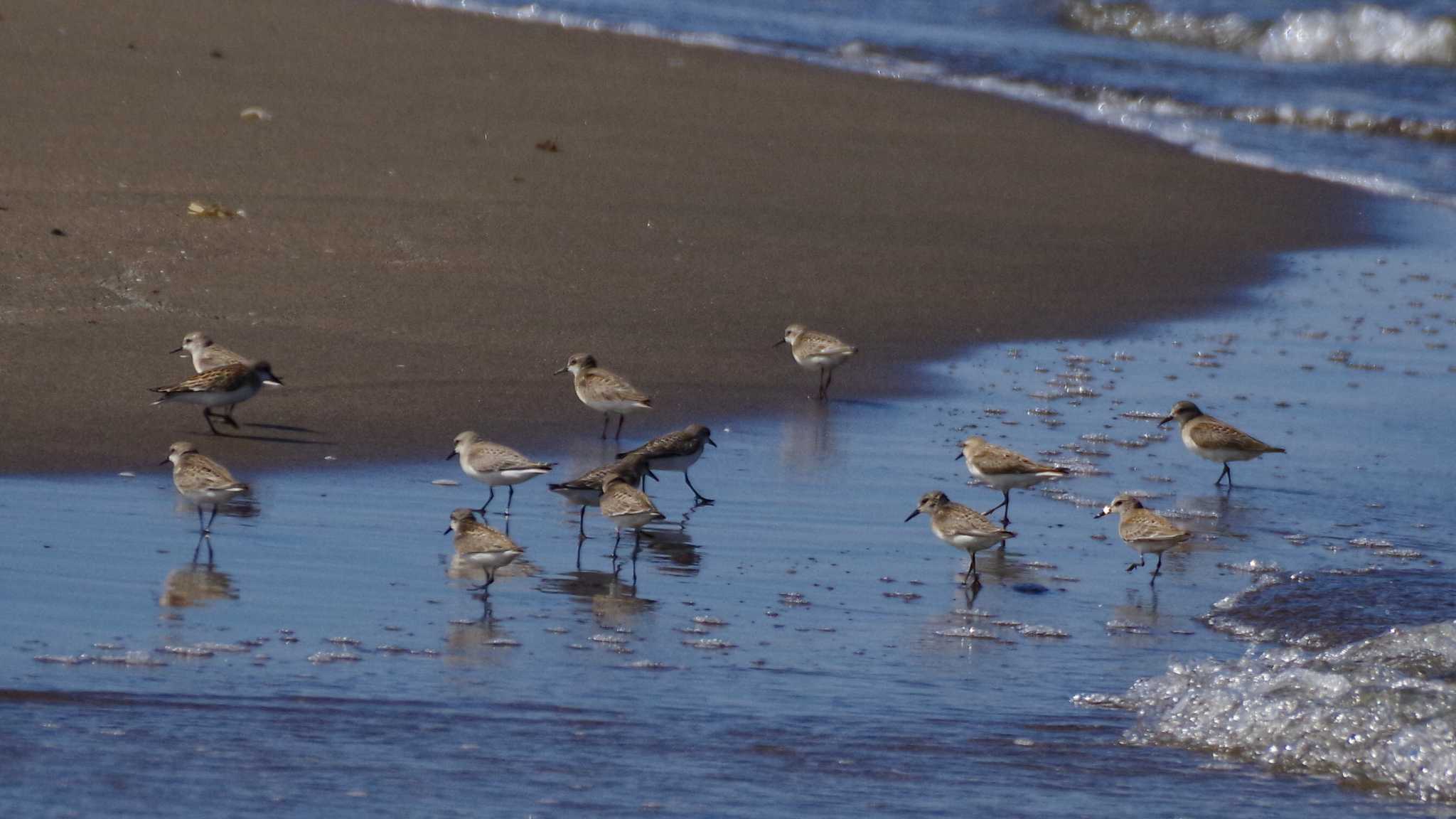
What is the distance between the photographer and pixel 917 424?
397 inches

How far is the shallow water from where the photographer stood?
218 inches

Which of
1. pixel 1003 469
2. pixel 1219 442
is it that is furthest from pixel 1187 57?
pixel 1003 469

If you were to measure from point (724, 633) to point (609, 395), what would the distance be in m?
2.80

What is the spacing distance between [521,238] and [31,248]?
9.91 feet

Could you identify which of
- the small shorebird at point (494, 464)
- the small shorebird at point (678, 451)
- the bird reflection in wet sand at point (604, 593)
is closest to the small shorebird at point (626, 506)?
the bird reflection in wet sand at point (604, 593)

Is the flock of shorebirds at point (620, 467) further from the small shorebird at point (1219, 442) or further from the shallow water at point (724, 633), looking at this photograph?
the shallow water at point (724, 633)

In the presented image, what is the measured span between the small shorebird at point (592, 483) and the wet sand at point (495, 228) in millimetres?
1088

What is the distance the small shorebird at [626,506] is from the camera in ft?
25.3

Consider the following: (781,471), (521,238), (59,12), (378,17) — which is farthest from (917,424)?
(378,17)

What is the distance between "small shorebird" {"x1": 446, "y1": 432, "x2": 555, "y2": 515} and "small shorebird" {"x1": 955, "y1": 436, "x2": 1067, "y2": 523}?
74.1 inches

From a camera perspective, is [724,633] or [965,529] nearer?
[724,633]

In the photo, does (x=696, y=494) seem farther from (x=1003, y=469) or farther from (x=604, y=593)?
(x=604, y=593)

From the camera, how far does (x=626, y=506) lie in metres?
7.73

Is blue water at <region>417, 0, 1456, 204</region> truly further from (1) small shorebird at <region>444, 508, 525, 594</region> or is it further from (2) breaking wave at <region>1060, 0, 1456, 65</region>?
(1) small shorebird at <region>444, 508, 525, 594</region>
